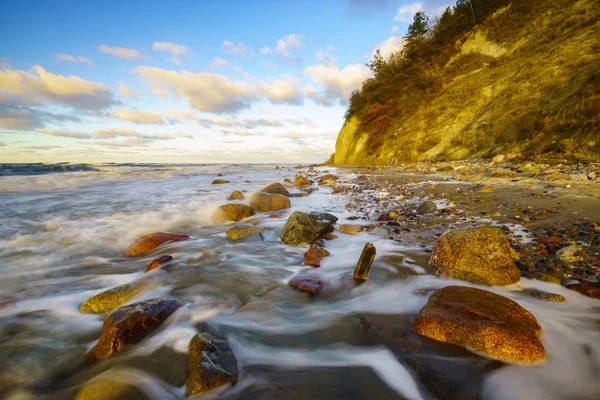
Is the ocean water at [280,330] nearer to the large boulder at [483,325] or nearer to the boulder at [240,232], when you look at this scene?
the large boulder at [483,325]

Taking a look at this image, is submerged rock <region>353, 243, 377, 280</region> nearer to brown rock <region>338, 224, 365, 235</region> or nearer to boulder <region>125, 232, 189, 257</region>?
brown rock <region>338, 224, 365, 235</region>

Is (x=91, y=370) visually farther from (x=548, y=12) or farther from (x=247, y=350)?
(x=548, y=12)

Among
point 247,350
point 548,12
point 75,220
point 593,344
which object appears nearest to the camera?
point 593,344

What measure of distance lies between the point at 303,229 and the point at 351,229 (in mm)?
769

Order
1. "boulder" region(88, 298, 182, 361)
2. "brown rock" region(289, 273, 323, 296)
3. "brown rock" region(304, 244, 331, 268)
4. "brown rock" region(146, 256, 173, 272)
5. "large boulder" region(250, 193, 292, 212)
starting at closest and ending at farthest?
"boulder" region(88, 298, 182, 361) → "brown rock" region(289, 273, 323, 296) → "brown rock" region(304, 244, 331, 268) → "brown rock" region(146, 256, 173, 272) → "large boulder" region(250, 193, 292, 212)

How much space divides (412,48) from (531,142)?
1614 cm

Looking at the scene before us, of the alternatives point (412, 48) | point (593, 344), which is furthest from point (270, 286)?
point (412, 48)

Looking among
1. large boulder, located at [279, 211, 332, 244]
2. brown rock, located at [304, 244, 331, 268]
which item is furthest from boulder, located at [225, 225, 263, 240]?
brown rock, located at [304, 244, 331, 268]

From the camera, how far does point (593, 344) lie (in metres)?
1.60

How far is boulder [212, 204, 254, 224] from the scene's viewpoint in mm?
5781

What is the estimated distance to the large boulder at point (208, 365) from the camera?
150 cm

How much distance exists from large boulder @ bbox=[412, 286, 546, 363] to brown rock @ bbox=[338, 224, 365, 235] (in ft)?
7.06

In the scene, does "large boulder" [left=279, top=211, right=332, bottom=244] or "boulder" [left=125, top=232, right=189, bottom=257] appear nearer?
"large boulder" [left=279, top=211, right=332, bottom=244]

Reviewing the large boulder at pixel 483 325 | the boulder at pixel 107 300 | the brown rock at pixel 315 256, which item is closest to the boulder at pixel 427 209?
the brown rock at pixel 315 256
